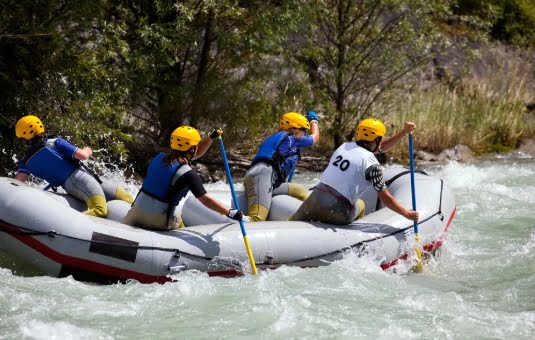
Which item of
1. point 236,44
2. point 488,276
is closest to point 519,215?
Answer: point 488,276

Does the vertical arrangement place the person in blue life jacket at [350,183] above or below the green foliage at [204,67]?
below

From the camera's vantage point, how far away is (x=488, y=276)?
7820 millimetres

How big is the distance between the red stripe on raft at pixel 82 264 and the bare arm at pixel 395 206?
2.16m

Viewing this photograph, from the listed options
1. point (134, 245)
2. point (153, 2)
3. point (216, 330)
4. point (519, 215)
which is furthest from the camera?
point (153, 2)

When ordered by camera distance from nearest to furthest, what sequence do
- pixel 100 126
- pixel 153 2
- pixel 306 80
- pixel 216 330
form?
pixel 216 330
pixel 100 126
pixel 153 2
pixel 306 80

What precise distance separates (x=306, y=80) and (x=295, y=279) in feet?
27.4

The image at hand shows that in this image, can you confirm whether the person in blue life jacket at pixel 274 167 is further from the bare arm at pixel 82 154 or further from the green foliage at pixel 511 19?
the green foliage at pixel 511 19

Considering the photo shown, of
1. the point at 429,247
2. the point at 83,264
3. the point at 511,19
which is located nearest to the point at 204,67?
the point at 429,247

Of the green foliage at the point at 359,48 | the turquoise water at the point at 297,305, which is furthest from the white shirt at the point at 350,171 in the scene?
the green foliage at the point at 359,48

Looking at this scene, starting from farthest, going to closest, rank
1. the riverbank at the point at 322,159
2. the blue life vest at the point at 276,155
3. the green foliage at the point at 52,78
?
1. the riverbank at the point at 322,159
2. the green foliage at the point at 52,78
3. the blue life vest at the point at 276,155

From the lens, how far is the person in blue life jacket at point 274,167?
832 cm

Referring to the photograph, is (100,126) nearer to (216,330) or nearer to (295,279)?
(295,279)

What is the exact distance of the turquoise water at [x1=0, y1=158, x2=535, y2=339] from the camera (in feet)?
18.9

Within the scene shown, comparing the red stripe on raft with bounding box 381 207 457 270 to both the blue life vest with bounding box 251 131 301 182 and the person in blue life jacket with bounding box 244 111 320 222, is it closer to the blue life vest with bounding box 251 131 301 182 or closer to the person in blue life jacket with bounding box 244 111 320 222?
the person in blue life jacket with bounding box 244 111 320 222
